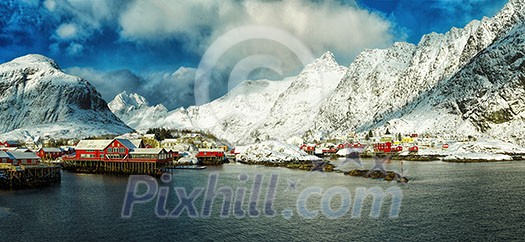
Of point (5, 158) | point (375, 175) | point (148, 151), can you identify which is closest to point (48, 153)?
point (148, 151)

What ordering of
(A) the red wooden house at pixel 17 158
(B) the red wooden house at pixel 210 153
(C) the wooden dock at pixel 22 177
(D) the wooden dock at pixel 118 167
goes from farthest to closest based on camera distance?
1. (B) the red wooden house at pixel 210 153
2. (D) the wooden dock at pixel 118 167
3. (A) the red wooden house at pixel 17 158
4. (C) the wooden dock at pixel 22 177

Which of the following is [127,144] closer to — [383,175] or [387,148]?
[383,175]

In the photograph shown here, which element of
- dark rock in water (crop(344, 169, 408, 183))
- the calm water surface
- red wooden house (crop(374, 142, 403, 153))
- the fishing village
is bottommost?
the calm water surface

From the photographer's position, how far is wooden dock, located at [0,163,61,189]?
6612cm

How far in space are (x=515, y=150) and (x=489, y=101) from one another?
2385 inches

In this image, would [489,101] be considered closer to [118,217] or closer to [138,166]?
[138,166]

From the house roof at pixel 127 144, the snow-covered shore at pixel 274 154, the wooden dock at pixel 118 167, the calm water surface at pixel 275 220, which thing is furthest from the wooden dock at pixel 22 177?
the snow-covered shore at pixel 274 154

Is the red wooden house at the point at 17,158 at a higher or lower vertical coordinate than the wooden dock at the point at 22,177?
higher

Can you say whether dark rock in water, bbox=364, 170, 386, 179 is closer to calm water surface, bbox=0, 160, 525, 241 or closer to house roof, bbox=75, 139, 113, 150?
calm water surface, bbox=0, 160, 525, 241

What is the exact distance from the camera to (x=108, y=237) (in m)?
35.2

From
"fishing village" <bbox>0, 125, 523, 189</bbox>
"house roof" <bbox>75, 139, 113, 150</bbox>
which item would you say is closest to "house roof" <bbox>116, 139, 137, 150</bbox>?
"fishing village" <bbox>0, 125, 523, 189</bbox>

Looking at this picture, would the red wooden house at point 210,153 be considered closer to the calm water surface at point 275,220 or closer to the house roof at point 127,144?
the house roof at point 127,144

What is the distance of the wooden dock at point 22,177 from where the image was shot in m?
66.1

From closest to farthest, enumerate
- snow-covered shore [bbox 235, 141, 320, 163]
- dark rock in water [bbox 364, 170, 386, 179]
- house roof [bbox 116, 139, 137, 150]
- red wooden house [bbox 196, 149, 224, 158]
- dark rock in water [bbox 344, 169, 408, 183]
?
dark rock in water [bbox 344, 169, 408, 183], dark rock in water [bbox 364, 170, 386, 179], house roof [bbox 116, 139, 137, 150], snow-covered shore [bbox 235, 141, 320, 163], red wooden house [bbox 196, 149, 224, 158]
